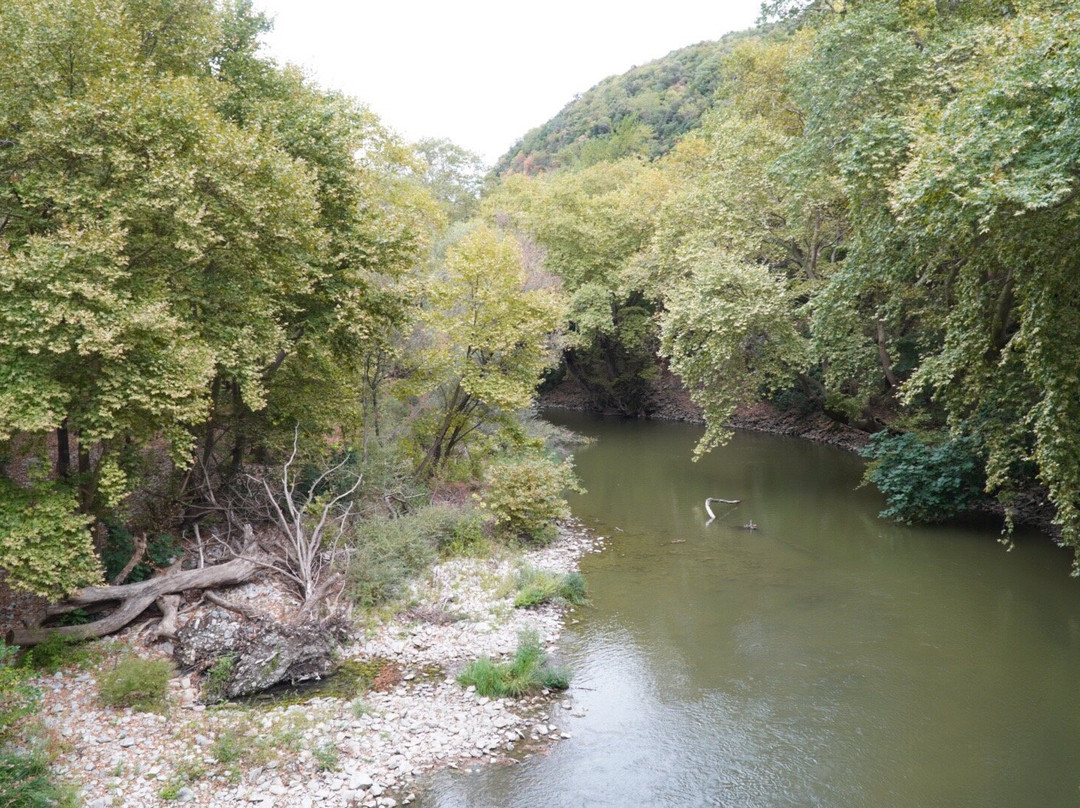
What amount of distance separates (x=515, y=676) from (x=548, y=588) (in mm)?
2896

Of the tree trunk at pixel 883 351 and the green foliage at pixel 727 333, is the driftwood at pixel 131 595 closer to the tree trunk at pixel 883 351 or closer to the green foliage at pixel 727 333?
the green foliage at pixel 727 333

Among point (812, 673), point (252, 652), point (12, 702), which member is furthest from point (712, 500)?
point (12, 702)

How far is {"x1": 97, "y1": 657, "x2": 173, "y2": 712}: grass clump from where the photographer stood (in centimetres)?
794

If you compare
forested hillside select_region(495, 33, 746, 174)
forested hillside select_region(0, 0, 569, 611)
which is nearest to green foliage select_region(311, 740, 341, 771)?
forested hillside select_region(0, 0, 569, 611)

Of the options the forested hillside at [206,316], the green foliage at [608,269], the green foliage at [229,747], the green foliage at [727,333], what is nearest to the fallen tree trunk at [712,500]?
the green foliage at [727,333]

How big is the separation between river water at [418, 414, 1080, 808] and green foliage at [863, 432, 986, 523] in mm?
455

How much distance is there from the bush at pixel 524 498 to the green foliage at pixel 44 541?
795cm

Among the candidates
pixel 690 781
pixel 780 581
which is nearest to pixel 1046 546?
pixel 780 581

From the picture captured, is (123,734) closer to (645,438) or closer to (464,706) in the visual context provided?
(464,706)

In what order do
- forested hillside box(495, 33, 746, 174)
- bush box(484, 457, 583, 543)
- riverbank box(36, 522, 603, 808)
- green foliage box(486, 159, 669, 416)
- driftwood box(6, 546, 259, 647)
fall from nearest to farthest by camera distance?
1. riverbank box(36, 522, 603, 808)
2. driftwood box(6, 546, 259, 647)
3. bush box(484, 457, 583, 543)
4. green foliage box(486, 159, 669, 416)
5. forested hillside box(495, 33, 746, 174)

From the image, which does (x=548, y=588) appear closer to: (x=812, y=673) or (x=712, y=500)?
(x=812, y=673)

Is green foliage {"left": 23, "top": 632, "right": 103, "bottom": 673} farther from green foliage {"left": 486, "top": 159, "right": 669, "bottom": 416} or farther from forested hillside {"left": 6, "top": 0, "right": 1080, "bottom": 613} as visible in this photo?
green foliage {"left": 486, "top": 159, "right": 669, "bottom": 416}

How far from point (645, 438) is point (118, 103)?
24583 millimetres

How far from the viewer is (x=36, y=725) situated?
7098 millimetres
